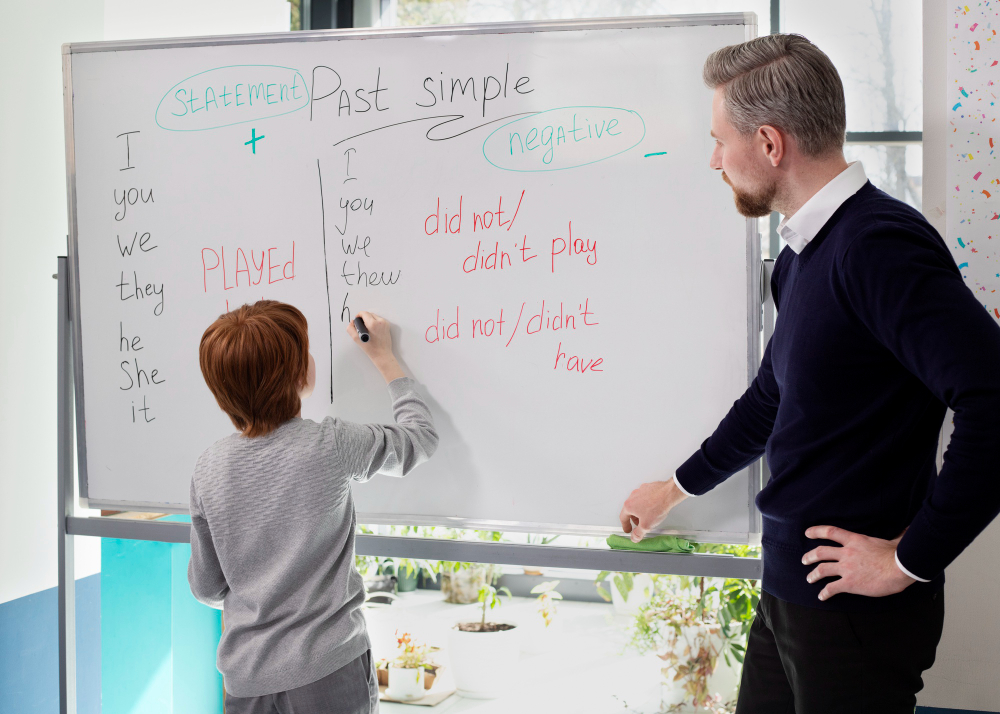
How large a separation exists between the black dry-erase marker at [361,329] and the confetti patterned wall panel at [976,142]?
1.23m

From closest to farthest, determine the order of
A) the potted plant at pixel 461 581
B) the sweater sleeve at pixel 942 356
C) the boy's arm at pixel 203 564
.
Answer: the sweater sleeve at pixel 942 356, the boy's arm at pixel 203 564, the potted plant at pixel 461 581

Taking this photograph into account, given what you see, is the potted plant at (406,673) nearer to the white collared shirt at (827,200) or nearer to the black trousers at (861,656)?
the black trousers at (861,656)

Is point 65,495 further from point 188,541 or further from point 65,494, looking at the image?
point 188,541

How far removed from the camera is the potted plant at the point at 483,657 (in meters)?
2.06

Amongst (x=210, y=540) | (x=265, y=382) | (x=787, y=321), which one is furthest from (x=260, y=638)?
(x=787, y=321)

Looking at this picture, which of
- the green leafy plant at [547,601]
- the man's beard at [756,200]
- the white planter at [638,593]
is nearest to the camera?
the man's beard at [756,200]

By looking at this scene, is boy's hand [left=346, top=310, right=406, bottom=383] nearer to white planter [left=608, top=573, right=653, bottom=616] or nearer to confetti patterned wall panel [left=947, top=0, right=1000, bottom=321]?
white planter [left=608, top=573, right=653, bottom=616]

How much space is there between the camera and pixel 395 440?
4.03 ft

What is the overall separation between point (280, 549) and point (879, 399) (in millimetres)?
882

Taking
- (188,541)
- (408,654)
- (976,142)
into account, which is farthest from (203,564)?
(976,142)

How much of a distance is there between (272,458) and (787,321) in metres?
0.79

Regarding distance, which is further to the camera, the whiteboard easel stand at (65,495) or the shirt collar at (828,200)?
the whiteboard easel stand at (65,495)

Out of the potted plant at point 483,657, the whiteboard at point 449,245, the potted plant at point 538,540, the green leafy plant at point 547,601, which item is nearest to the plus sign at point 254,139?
the whiteboard at point 449,245

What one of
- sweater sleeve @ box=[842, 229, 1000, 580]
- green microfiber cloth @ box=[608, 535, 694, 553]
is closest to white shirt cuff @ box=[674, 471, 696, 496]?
green microfiber cloth @ box=[608, 535, 694, 553]
